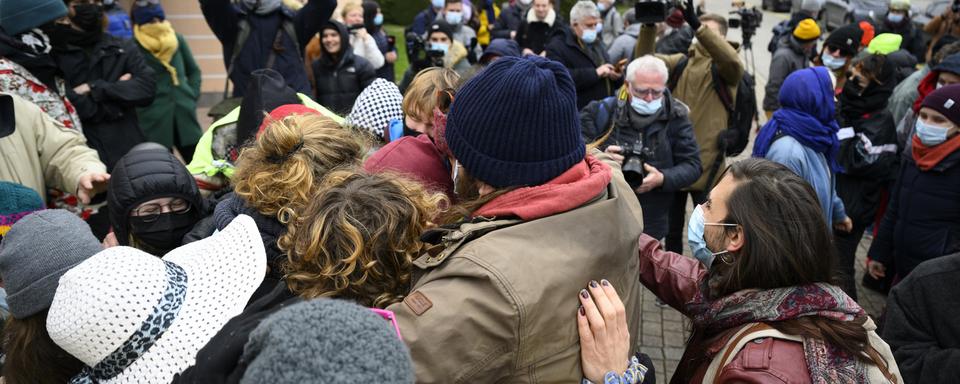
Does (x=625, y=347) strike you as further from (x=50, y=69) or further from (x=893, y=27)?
(x=893, y=27)

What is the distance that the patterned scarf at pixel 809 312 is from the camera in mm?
1620

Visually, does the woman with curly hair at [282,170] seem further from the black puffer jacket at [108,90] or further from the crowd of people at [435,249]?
the black puffer jacket at [108,90]

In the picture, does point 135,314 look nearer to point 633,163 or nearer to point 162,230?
point 162,230

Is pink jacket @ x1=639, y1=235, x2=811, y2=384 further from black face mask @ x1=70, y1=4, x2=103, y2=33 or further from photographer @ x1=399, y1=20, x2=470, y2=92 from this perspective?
photographer @ x1=399, y1=20, x2=470, y2=92

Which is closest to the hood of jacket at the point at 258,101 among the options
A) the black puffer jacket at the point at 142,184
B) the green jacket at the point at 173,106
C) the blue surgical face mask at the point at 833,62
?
the black puffer jacket at the point at 142,184

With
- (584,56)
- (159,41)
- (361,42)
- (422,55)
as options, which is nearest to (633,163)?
(584,56)

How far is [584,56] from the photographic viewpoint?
19.9 ft

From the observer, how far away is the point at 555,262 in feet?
4.69

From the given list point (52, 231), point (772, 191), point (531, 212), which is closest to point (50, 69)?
point (52, 231)

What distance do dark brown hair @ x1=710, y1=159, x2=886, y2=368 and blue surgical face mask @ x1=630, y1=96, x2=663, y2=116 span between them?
2128 millimetres

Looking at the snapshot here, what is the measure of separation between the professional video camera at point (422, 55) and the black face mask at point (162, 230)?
4016 mm

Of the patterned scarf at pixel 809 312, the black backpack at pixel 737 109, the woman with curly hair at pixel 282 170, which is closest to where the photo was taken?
the patterned scarf at pixel 809 312

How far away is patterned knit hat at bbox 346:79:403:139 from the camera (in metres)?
3.27

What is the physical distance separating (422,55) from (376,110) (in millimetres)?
3950
